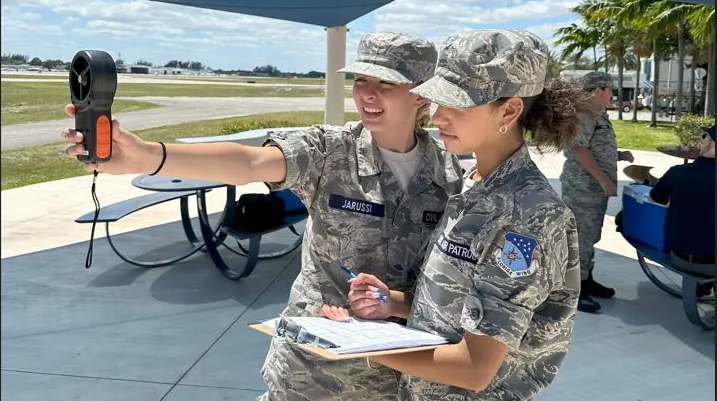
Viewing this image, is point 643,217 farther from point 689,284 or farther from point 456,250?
point 456,250

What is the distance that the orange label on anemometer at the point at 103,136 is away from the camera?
1265mm

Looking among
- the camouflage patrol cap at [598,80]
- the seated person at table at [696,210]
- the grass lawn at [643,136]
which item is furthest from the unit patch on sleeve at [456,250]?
the grass lawn at [643,136]

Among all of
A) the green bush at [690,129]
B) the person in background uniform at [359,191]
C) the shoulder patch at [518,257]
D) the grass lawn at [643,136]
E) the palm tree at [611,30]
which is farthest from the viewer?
the palm tree at [611,30]

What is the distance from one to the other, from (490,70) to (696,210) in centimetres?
347

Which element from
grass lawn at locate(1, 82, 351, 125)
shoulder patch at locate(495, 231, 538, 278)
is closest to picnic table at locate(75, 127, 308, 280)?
shoulder patch at locate(495, 231, 538, 278)

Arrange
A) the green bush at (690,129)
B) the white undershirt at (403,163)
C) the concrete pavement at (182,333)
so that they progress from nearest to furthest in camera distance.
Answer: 1. the white undershirt at (403,163)
2. the concrete pavement at (182,333)
3. the green bush at (690,129)

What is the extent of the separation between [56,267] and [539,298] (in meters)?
4.97

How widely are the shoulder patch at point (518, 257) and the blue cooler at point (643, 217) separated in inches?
147

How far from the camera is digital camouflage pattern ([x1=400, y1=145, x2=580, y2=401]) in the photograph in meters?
1.19

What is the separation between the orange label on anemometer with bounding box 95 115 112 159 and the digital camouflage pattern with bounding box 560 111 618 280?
12.7ft

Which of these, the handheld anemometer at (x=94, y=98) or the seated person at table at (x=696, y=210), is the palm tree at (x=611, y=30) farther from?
the handheld anemometer at (x=94, y=98)

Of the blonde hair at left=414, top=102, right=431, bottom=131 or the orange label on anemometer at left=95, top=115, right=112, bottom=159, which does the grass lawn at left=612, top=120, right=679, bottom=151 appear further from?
the orange label on anemometer at left=95, top=115, right=112, bottom=159

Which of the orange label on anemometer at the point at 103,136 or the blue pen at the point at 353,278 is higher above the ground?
the orange label on anemometer at the point at 103,136

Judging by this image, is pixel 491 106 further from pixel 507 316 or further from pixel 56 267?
pixel 56 267
